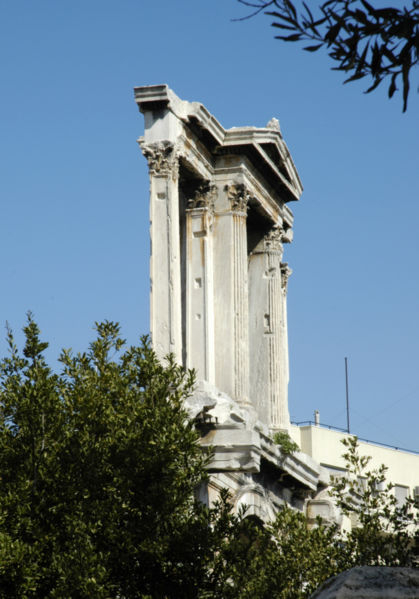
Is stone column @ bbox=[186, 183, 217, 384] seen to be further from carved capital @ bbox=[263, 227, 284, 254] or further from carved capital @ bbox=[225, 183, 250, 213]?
carved capital @ bbox=[263, 227, 284, 254]

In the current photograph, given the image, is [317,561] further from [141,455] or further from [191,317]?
[191,317]

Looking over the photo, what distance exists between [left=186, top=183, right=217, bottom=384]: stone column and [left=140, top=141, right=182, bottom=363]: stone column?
1.62m

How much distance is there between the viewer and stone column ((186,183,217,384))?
2330cm

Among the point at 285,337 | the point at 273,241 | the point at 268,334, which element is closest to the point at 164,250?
the point at 268,334

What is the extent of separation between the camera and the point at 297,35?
652 centimetres

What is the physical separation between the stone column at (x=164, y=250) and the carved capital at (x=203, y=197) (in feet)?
7.20

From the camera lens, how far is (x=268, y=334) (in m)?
26.7

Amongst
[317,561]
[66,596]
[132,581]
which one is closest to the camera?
[66,596]

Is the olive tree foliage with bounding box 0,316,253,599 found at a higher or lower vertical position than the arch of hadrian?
lower

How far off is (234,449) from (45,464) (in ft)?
29.7

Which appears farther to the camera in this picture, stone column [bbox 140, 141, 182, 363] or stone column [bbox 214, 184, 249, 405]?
stone column [bbox 214, 184, 249, 405]

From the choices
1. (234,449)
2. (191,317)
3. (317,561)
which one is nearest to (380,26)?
(317,561)

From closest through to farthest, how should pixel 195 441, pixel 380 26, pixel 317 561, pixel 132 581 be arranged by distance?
pixel 380 26 → pixel 132 581 → pixel 195 441 → pixel 317 561

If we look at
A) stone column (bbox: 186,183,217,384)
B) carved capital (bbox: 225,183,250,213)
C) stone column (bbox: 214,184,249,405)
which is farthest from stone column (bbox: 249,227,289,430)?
stone column (bbox: 186,183,217,384)
